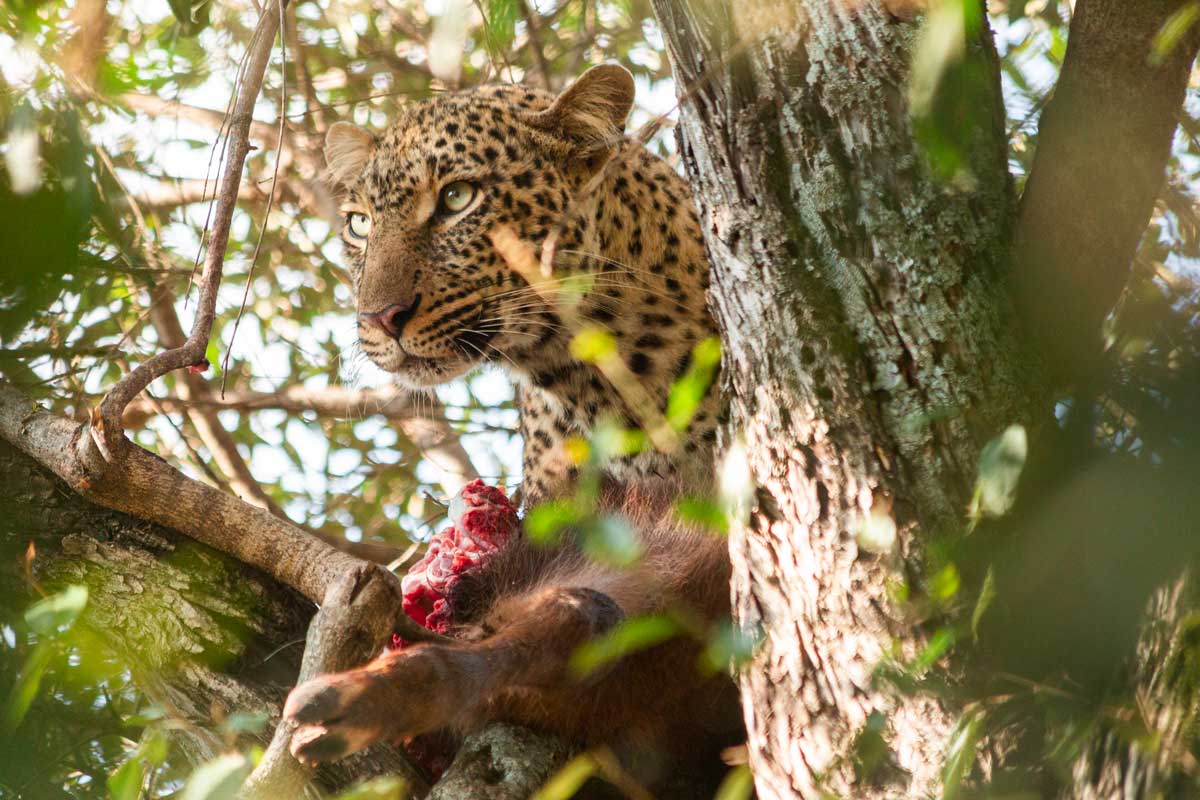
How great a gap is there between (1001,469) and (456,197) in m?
3.04

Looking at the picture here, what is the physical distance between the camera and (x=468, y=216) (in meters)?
4.53

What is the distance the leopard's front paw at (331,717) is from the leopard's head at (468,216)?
85.6 inches

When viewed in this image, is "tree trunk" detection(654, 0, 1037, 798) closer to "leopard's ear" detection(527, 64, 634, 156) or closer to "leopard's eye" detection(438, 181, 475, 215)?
"leopard's ear" detection(527, 64, 634, 156)

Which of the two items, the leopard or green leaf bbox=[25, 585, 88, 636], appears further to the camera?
Result: the leopard

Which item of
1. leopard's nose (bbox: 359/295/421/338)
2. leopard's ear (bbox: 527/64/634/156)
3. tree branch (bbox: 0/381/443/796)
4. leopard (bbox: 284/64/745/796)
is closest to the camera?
tree branch (bbox: 0/381/443/796)

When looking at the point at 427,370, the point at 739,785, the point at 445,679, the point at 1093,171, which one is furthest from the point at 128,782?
the point at 427,370

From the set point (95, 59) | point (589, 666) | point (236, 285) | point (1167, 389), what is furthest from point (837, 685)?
point (236, 285)

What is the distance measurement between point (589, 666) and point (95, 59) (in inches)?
74.0

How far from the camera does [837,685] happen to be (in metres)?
2.31

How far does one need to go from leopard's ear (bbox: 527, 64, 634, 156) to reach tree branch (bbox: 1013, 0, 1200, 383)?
231cm

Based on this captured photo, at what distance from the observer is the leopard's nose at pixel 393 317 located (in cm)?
429

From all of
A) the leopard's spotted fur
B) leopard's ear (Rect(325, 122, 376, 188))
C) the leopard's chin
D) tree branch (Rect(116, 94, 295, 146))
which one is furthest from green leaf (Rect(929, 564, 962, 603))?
tree branch (Rect(116, 94, 295, 146))

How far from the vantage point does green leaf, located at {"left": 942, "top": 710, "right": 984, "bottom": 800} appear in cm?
198

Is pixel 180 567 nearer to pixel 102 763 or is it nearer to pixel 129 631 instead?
pixel 129 631
